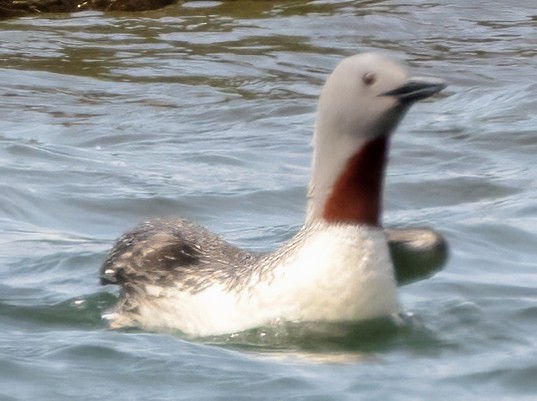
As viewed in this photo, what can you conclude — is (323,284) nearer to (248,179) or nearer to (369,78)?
(369,78)

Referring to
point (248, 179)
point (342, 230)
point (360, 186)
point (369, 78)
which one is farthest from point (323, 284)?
point (248, 179)

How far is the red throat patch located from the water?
51 centimetres

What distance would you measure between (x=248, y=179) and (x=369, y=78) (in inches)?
185

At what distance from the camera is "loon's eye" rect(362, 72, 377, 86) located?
6.61 m

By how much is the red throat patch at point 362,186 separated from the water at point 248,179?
1.67 ft

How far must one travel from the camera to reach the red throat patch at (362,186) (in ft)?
21.8

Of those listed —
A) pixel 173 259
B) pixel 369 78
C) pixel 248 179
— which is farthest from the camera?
pixel 248 179


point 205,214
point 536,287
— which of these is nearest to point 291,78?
point 205,214

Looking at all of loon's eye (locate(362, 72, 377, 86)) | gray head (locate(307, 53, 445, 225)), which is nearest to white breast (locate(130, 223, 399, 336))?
gray head (locate(307, 53, 445, 225))

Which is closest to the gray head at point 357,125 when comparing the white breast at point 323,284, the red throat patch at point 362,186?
the red throat patch at point 362,186

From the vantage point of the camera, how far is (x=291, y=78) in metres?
15.0

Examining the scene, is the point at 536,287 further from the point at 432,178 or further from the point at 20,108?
the point at 20,108

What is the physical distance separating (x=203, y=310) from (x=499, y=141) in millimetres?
5817

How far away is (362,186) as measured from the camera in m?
6.66
